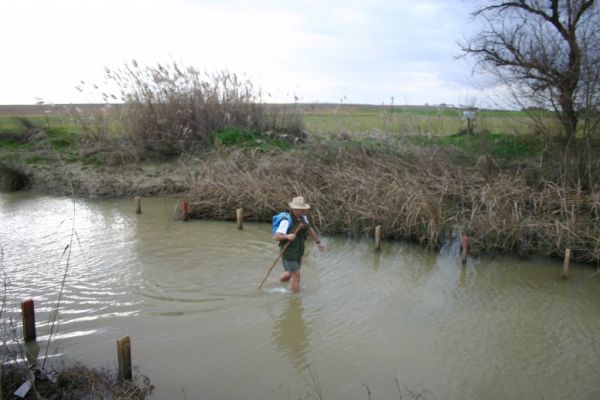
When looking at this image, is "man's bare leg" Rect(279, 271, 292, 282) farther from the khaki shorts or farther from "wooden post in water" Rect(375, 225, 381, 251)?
"wooden post in water" Rect(375, 225, 381, 251)

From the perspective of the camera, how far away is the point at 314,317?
6.18m

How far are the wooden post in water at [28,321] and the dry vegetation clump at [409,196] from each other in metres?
5.61

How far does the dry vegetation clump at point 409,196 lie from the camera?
28.8 feet

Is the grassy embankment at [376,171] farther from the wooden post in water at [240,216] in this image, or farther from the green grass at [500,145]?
the wooden post in water at [240,216]

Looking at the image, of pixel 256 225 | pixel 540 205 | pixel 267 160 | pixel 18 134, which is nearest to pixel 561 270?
pixel 540 205

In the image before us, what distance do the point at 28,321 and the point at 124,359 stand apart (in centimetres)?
145

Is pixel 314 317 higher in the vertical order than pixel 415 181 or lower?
lower

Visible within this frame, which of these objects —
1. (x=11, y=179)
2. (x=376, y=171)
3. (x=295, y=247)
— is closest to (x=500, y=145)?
(x=376, y=171)

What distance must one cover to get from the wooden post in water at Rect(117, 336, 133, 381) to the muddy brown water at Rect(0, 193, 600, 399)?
0.31m

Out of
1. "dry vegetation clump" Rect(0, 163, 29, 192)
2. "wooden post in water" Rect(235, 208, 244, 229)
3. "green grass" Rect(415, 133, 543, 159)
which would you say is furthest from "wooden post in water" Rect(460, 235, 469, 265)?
"dry vegetation clump" Rect(0, 163, 29, 192)

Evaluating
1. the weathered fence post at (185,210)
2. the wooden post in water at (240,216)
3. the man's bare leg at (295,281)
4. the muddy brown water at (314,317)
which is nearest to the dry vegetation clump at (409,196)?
the weathered fence post at (185,210)

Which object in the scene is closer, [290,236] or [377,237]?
[290,236]

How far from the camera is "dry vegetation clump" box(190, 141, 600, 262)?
8773mm

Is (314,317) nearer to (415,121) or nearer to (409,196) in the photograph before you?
(409,196)
